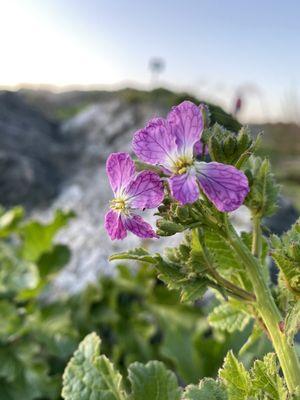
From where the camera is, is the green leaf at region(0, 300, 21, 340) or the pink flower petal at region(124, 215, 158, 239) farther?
the green leaf at region(0, 300, 21, 340)

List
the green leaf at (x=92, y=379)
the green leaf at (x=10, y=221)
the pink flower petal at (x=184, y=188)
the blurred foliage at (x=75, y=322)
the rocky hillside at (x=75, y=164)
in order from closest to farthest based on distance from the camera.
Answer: the pink flower petal at (x=184, y=188), the green leaf at (x=92, y=379), the blurred foliage at (x=75, y=322), the green leaf at (x=10, y=221), the rocky hillside at (x=75, y=164)

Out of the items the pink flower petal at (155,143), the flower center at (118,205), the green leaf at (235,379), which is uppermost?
the pink flower petal at (155,143)

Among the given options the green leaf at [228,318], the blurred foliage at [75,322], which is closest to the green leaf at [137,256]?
the green leaf at [228,318]

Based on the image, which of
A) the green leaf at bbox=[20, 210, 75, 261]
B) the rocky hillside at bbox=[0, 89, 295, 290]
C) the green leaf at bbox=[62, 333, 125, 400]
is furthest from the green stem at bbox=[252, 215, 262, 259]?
the rocky hillside at bbox=[0, 89, 295, 290]

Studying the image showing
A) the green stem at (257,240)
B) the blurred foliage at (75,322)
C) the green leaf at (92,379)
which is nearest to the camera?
the green stem at (257,240)

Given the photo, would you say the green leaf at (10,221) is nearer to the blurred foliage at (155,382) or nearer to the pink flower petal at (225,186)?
the blurred foliage at (155,382)

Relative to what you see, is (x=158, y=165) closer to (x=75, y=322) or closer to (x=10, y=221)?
(x=10, y=221)

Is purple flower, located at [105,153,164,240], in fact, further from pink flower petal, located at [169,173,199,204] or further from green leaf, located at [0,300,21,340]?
green leaf, located at [0,300,21,340]
